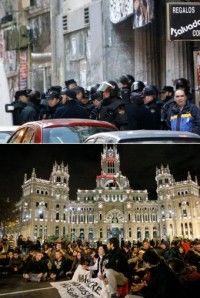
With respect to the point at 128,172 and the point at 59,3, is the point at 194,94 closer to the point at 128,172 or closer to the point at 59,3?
the point at 59,3

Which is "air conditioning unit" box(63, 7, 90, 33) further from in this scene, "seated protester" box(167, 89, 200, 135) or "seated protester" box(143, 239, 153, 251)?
"seated protester" box(143, 239, 153, 251)

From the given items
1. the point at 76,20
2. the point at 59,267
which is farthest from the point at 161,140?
the point at 76,20

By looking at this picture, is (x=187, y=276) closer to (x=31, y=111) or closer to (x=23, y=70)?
→ (x=31, y=111)

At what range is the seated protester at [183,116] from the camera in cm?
384

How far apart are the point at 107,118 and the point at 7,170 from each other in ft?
5.37

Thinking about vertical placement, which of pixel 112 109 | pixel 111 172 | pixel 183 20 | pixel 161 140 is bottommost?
pixel 111 172

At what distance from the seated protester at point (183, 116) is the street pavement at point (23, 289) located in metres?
1.62

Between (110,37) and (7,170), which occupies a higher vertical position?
(110,37)

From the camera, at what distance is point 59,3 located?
5.23 meters

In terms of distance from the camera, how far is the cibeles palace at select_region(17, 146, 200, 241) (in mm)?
2588

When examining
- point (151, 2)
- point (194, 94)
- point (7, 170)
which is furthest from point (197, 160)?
point (151, 2)

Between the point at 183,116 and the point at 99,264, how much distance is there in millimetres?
1716

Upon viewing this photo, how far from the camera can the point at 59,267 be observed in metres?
2.56

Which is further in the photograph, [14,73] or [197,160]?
[14,73]
